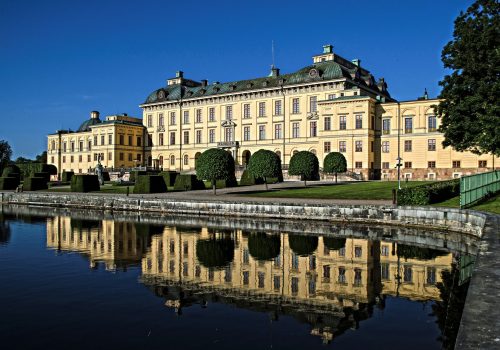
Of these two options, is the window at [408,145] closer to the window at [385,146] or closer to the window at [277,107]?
the window at [385,146]

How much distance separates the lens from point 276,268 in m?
13.0

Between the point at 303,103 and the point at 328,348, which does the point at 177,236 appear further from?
Result: the point at 303,103

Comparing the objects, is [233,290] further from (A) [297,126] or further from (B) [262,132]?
(B) [262,132]

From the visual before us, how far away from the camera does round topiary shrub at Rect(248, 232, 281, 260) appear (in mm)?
14867

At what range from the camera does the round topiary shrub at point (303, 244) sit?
50.7ft

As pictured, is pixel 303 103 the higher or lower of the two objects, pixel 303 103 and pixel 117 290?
the higher

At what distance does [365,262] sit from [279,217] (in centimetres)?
1105

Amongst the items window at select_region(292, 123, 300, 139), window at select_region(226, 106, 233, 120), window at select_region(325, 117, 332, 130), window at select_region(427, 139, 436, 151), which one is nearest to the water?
window at select_region(427, 139, 436, 151)

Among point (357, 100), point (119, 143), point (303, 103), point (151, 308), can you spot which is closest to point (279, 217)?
point (151, 308)

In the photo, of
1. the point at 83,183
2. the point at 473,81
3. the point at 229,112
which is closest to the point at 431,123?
the point at 473,81

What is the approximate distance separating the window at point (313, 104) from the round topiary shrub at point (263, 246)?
1519 inches

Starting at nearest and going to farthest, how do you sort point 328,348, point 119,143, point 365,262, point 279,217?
point 328,348
point 365,262
point 279,217
point 119,143

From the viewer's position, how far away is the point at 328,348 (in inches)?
279

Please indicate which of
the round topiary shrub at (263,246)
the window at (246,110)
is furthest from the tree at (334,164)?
the window at (246,110)
